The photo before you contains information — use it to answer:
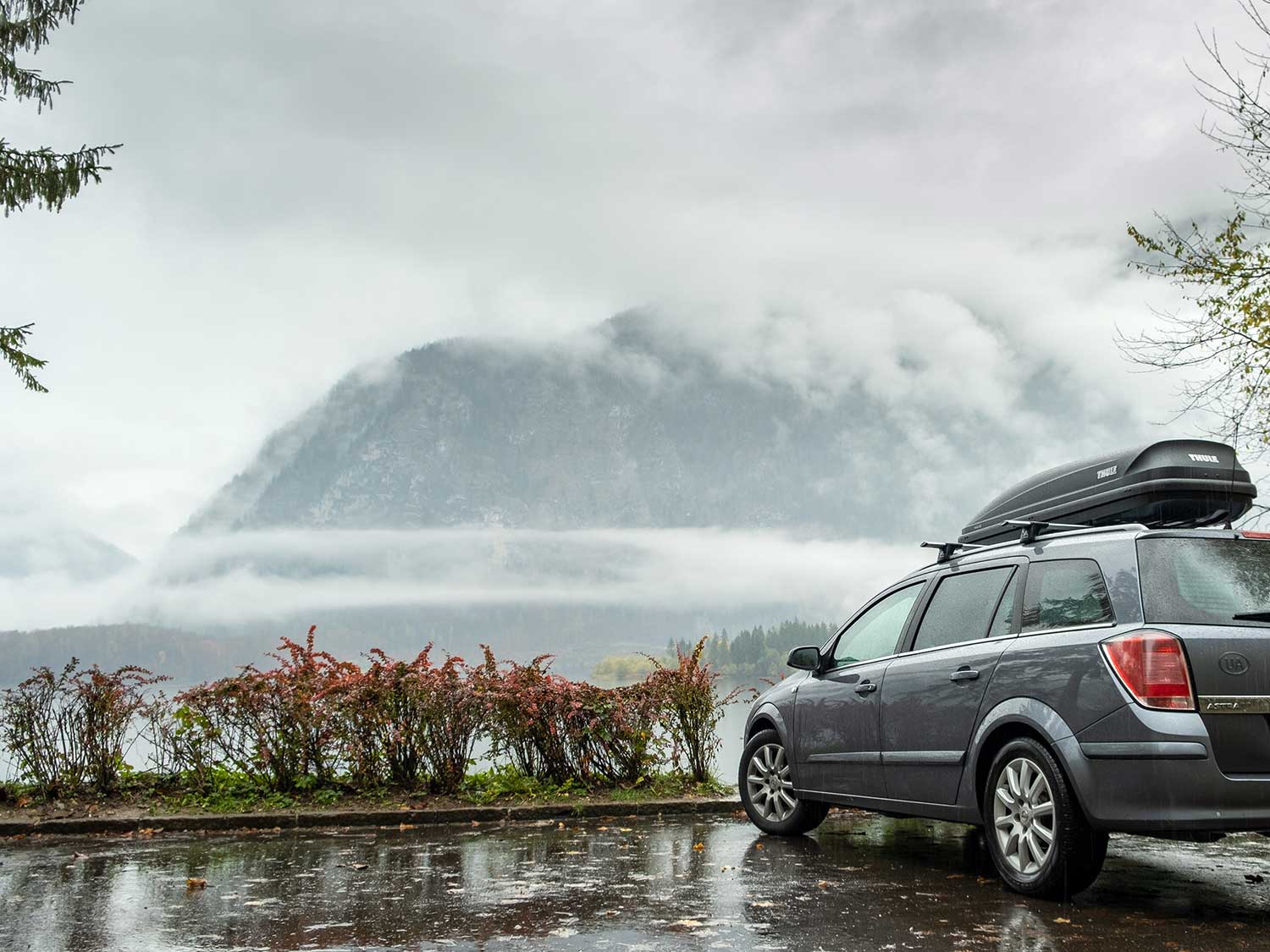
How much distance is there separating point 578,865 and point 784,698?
2059 millimetres

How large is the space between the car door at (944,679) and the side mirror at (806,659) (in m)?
0.88

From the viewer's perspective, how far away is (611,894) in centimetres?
630

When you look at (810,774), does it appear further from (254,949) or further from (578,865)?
(254,949)

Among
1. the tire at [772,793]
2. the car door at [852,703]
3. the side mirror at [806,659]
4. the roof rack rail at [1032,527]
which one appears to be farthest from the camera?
the tire at [772,793]

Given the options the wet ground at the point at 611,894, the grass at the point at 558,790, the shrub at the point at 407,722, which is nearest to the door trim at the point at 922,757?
the wet ground at the point at 611,894

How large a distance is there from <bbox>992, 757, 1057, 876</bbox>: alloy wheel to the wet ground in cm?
24

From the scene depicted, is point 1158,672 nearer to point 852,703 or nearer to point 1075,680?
point 1075,680

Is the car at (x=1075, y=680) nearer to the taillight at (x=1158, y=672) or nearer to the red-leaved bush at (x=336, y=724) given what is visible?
the taillight at (x=1158, y=672)

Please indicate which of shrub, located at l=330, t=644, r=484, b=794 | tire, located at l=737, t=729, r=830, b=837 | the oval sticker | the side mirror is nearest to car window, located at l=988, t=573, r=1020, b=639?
the oval sticker

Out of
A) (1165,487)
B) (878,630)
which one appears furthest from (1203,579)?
(878,630)

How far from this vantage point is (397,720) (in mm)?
10203

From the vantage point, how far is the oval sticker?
5.33 m

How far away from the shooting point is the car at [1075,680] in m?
5.29

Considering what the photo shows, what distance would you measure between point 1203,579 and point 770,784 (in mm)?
3813
